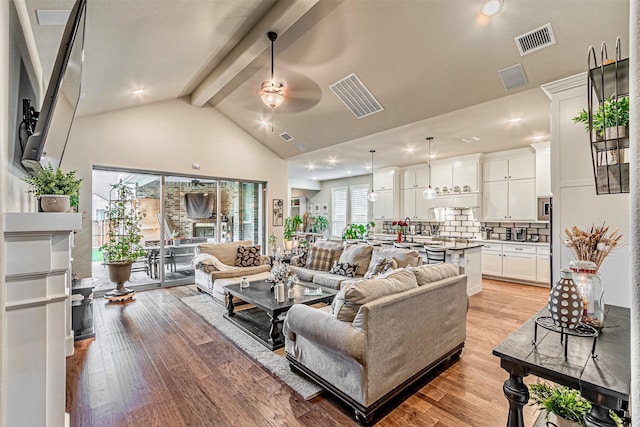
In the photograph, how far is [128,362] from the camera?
9.43 ft

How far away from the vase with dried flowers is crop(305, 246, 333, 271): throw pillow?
390cm

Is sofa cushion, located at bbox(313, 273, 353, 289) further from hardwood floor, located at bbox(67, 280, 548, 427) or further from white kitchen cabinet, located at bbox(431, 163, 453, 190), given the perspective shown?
white kitchen cabinet, located at bbox(431, 163, 453, 190)

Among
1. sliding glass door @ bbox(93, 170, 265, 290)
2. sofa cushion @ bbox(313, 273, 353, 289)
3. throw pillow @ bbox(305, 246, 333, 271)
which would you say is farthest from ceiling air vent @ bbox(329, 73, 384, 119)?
sliding glass door @ bbox(93, 170, 265, 290)

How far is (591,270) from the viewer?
146 centimetres

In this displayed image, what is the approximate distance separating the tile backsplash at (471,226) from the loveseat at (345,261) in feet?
11.4

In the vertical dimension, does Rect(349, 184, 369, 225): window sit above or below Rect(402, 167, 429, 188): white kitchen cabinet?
below

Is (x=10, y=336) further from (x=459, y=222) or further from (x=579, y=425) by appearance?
(x=459, y=222)

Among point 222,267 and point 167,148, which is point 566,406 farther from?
point 167,148

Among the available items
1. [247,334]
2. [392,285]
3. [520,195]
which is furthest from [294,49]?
[520,195]

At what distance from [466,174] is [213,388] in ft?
21.8

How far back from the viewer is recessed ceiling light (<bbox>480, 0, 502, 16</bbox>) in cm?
285

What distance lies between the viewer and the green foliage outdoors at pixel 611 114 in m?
1.20

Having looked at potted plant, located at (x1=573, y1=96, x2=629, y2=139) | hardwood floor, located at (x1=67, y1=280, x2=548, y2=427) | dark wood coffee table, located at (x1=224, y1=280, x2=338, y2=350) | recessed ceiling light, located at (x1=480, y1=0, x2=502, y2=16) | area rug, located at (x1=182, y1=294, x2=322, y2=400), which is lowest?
hardwood floor, located at (x1=67, y1=280, x2=548, y2=427)

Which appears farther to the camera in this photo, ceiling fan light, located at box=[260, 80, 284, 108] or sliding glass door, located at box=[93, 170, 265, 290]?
sliding glass door, located at box=[93, 170, 265, 290]
